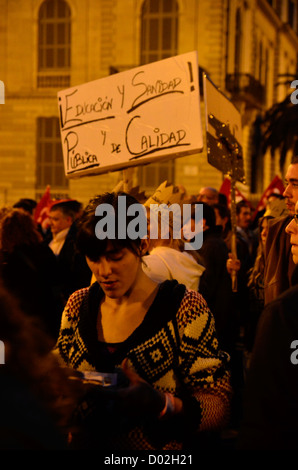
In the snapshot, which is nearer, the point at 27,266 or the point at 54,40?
the point at 27,266

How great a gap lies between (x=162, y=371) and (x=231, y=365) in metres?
3.38

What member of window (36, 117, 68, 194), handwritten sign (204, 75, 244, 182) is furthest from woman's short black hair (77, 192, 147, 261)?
window (36, 117, 68, 194)

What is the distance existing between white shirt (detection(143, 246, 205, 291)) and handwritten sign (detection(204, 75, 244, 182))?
4.72 ft

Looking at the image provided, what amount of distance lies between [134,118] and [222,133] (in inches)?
33.6

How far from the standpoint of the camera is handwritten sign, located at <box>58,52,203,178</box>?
15.8 feet

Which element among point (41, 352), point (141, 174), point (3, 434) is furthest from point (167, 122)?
point (141, 174)

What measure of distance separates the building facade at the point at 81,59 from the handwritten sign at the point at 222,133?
58.9 ft

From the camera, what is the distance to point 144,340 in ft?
7.32

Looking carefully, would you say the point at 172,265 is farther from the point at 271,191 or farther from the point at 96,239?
the point at 271,191

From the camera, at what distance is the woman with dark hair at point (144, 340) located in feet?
7.07

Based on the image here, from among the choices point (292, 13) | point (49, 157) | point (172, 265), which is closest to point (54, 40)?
point (49, 157)

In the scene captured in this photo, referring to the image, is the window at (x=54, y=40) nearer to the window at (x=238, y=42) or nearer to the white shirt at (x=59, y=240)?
the window at (x=238, y=42)

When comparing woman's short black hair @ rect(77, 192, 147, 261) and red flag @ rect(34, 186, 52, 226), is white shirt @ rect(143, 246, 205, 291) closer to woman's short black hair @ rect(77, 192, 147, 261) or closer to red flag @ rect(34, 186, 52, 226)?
woman's short black hair @ rect(77, 192, 147, 261)

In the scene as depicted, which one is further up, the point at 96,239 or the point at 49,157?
the point at 49,157
